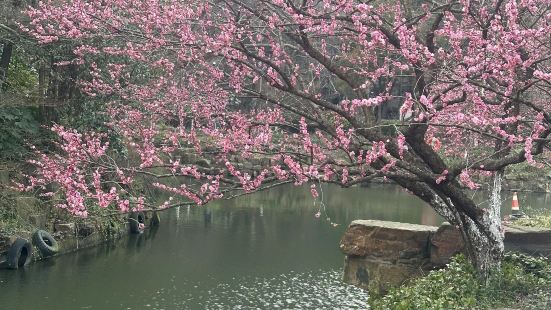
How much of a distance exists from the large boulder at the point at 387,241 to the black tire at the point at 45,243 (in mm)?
6663

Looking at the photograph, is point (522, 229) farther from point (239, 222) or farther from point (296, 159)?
point (239, 222)

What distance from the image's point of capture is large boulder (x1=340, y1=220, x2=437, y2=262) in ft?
29.5

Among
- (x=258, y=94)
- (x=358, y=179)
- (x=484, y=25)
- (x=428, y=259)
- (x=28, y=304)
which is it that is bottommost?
(x=28, y=304)

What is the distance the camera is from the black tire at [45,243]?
1253 cm

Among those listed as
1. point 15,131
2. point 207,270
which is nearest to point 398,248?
point 207,270

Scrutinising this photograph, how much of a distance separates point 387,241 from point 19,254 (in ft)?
24.0

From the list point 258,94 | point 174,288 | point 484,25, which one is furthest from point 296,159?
point 174,288

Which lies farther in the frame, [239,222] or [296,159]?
[239,222]

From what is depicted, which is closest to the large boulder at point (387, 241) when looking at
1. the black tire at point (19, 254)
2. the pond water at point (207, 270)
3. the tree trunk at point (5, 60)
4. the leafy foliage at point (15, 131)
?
the pond water at point (207, 270)

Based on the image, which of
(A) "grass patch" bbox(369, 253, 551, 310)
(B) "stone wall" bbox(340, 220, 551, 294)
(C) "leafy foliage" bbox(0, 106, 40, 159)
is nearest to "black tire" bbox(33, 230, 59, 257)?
(C) "leafy foliage" bbox(0, 106, 40, 159)

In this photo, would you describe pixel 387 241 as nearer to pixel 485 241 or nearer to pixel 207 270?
pixel 485 241

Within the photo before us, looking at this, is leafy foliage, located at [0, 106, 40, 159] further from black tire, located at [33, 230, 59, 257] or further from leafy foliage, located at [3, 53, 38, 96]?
black tire, located at [33, 230, 59, 257]

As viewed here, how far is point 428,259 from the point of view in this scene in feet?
29.1

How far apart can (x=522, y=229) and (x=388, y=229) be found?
1905 mm
